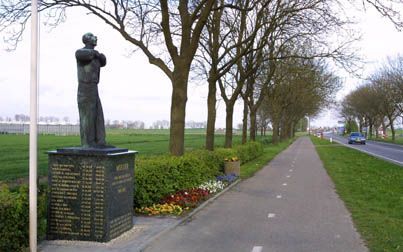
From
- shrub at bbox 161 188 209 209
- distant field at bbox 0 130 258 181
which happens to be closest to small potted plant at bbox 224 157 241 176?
distant field at bbox 0 130 258 181

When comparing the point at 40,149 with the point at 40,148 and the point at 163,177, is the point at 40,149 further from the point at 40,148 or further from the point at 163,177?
the point at 163,177

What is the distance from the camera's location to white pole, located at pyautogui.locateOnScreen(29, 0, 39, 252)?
23.2 feet

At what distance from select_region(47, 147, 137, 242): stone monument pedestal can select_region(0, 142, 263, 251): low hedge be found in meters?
0.22

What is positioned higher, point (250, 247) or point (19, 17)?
point (19, 17)

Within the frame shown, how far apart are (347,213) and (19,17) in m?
12.0

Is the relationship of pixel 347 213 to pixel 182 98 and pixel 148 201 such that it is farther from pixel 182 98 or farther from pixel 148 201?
pixel 182 98

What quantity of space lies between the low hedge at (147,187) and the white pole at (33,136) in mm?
168

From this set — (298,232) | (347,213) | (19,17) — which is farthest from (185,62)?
(298,232)

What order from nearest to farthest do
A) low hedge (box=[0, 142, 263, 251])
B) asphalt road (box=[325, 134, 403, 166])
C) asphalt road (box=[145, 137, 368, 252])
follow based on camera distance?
low hedge (box=[0, 142, 263, 251]), asphalt road (box=[145, 137, 368, 252]), asphalt road (box=[325, 134, 403, 166])

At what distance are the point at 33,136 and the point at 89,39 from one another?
2.26 metres

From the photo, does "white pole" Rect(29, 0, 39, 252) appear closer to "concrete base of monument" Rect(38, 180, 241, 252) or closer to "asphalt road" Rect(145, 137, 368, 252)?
"concrete base of monument" Rect(38, 180, 241, 252)

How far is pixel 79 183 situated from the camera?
8.05m

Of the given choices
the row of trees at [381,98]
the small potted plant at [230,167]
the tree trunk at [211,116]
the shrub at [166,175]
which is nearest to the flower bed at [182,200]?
the shrub at [166,175]

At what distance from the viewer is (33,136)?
280 inches
